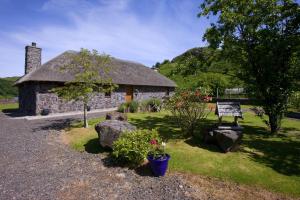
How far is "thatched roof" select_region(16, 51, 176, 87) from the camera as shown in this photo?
1727cm

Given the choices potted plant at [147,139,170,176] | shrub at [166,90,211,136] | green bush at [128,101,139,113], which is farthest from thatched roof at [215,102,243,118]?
green bush at [128,101,139,113]

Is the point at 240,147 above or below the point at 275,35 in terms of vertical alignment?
below

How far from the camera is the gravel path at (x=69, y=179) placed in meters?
5.36

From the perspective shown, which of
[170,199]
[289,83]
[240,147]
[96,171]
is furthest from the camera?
[289,83]

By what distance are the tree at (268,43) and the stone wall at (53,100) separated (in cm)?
1146

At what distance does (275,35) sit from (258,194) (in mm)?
8528

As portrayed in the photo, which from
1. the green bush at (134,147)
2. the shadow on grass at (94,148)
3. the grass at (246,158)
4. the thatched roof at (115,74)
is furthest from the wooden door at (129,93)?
the green bush at (134,147)

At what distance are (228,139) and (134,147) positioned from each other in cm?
376

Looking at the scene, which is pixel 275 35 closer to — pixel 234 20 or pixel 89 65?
pixel 234 20

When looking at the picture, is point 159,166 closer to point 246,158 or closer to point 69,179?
point 69,179

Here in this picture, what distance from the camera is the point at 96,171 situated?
679cm

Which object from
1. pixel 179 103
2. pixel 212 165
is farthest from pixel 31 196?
pixel 179 103

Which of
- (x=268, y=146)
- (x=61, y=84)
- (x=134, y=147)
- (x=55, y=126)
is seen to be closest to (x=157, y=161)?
(x=134, y=147)

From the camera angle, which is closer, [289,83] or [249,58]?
[289,83]
